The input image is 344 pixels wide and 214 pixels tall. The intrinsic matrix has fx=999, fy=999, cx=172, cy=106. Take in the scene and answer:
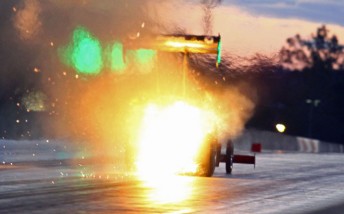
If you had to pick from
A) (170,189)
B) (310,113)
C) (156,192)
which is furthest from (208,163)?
(310,113)

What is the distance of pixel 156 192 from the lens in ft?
61.4

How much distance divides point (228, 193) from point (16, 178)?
4884mm

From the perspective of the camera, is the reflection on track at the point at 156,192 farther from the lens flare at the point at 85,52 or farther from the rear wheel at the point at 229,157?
the lens flare at the point at 85,52

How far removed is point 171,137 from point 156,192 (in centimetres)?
630

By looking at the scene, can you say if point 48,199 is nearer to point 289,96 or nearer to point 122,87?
point 122,87

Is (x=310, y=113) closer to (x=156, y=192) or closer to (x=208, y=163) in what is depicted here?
(x=208, y=163)

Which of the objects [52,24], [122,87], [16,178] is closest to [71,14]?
[52,24]

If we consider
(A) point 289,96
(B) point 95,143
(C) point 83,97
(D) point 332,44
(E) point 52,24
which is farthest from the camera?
(D) point 332,44

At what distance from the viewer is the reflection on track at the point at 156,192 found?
15656 millimetres

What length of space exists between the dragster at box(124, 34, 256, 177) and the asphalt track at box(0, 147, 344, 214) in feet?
1.56

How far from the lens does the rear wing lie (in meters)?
24.6

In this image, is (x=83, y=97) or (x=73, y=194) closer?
(x=73, y=194)

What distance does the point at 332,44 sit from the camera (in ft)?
453

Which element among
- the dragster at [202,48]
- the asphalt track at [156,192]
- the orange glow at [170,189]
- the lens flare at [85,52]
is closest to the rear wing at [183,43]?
the dragster at [202,48]
